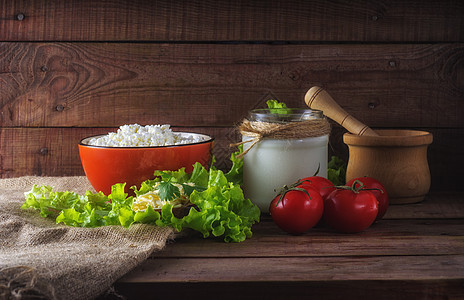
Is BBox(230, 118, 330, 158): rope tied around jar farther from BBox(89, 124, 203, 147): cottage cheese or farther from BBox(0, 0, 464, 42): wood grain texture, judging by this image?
BBox(0, 0, 464, 42): wood grain texture

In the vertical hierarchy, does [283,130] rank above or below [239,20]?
below

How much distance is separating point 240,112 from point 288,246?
652mm

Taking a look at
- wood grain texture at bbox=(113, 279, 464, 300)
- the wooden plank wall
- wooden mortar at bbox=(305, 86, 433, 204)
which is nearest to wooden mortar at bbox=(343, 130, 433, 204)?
wooden mortar at bbox=(305, 86, 433, 204)

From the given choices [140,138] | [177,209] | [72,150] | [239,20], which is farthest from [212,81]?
[177,209]

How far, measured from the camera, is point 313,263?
2.98ft

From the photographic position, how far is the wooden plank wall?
1.53m

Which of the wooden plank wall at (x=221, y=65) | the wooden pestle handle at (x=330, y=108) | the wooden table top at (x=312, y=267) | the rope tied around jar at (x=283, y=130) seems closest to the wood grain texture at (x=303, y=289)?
Result: the wooden table top at (x=312, y=267)

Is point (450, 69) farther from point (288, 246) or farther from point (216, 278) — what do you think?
point (216, 278)

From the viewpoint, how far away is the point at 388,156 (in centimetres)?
131

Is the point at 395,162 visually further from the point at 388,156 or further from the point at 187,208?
the point at 187,208

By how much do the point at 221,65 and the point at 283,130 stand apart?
46 centimetres

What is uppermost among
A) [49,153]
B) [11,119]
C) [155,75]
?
[155,75]

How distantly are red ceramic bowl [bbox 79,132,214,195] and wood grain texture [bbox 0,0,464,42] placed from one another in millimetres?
436

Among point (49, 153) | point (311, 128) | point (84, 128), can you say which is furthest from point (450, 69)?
point (49, 153)
